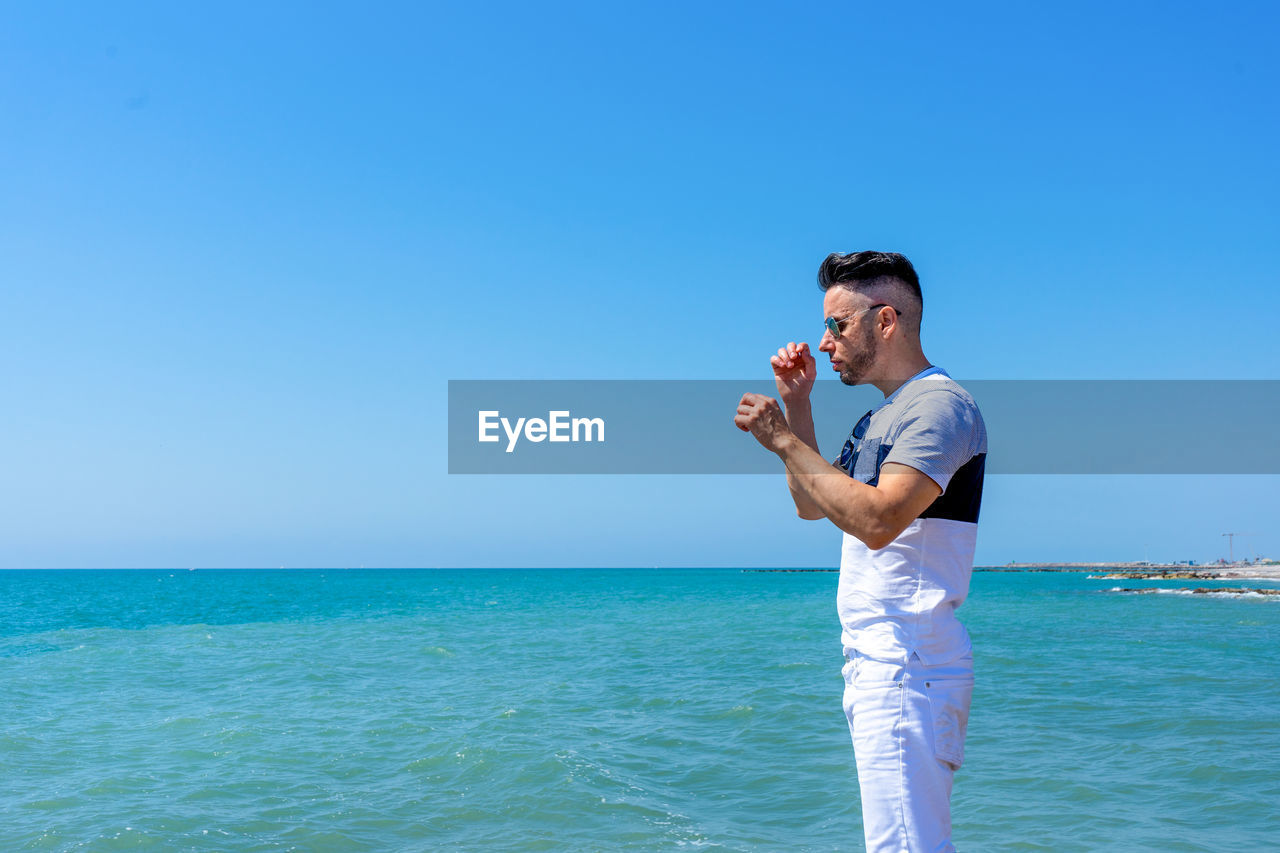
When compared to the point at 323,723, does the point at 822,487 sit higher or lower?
higher

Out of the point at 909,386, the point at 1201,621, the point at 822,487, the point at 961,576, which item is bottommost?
the point at 1201,621

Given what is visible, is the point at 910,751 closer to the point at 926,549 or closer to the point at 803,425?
the point at 926,549

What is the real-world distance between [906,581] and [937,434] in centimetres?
37

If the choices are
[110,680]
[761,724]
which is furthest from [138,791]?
[110,680]

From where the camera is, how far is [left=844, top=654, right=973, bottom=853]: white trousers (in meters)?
2.13

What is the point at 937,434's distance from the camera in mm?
2170

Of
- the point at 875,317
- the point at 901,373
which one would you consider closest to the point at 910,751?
Answer: the point at 901,373

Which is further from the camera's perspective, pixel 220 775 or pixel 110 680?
pixel 110 680

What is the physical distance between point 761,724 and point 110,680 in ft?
38.6

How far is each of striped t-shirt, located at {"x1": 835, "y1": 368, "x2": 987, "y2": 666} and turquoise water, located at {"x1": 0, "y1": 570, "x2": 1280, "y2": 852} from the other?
4.90 metres

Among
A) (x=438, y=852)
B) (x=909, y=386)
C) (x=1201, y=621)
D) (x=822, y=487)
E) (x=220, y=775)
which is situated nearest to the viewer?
(x=822, y=487)

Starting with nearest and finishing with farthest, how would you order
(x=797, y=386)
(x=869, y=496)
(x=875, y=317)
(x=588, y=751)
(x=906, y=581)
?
(x=869, y=496) → (x=906, y=581) → (x=875, y=317) → (x=797, y=386) → (x=588, y=751)

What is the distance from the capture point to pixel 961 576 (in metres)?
2.25

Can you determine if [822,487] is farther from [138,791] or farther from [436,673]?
[436,673]
